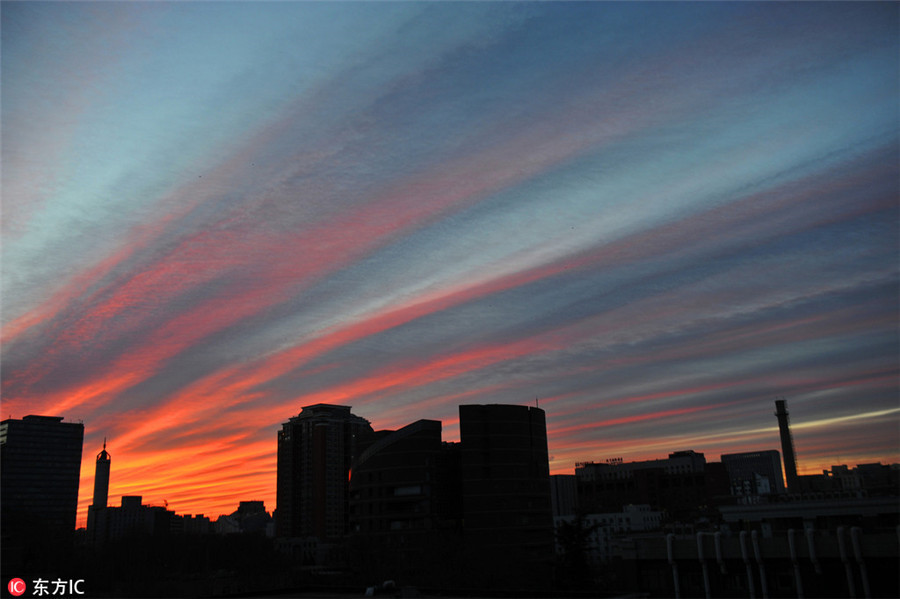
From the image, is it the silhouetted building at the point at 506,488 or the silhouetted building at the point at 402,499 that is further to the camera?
the silhouetted building at the point at 402,499

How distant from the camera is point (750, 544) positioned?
63312 mm

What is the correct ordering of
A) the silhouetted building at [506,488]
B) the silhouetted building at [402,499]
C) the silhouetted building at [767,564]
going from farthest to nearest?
the silhouetted building at [402,499] < the silhouetted building at [506,488] < the silhouetted building at [767,564]

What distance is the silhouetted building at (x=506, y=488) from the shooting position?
122938 mm

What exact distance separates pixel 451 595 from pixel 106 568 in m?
133

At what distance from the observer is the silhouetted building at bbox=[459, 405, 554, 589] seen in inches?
4840

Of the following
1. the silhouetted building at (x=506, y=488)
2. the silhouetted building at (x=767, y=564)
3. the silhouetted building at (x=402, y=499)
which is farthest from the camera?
the silhouetted building at (x=402, y=499)

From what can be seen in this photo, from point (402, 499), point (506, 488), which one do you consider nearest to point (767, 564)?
point (506, 488)

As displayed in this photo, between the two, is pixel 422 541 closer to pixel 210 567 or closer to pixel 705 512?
pixel 210 567

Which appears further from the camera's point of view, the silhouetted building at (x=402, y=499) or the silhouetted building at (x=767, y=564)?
the silhouetted building at (x=402, y=499)

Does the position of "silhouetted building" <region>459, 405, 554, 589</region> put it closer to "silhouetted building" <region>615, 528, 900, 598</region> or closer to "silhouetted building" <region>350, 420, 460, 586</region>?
"silhouetted building" <region>350, 420, 460, 586</region>

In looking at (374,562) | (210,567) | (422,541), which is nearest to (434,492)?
(422,541)

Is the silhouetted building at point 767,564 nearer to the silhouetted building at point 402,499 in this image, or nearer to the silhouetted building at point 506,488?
the silhouetted building at point 506,488

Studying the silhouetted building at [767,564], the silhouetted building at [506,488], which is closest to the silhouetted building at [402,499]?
the silhouetted building at [506,488]

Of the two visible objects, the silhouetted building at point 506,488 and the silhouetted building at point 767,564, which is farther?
the silhouetted building at point 506,488
